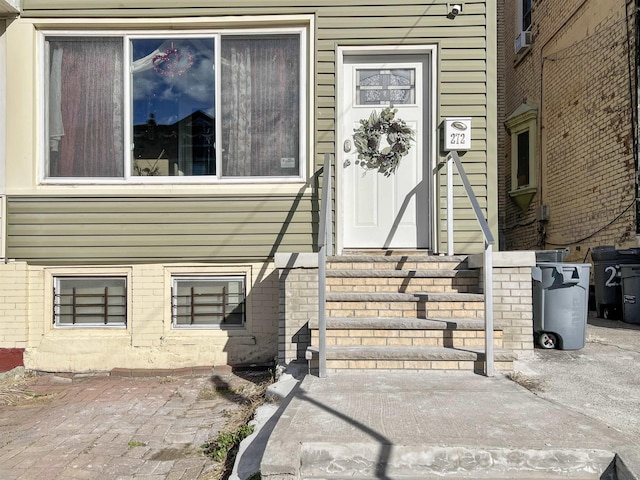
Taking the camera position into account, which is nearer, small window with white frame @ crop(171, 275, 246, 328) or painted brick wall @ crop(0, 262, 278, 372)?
painted brick wall @ crop(0, 262, 278, 372)

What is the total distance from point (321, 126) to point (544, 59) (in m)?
7.43

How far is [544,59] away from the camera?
10477 mm

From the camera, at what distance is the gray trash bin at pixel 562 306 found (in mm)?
4754

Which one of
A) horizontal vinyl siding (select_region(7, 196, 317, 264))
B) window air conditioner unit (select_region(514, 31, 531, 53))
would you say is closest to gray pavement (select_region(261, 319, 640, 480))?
horizontal vinyl siding (select_region(7, 196, 317, 264))

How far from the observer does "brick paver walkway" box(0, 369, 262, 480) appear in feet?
10.2

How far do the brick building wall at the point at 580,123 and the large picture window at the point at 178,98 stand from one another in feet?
17.6

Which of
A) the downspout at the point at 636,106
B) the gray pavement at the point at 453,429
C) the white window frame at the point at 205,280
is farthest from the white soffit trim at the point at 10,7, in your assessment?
the downspout at the point at 636,106

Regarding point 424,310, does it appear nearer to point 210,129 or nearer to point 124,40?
point 210,129

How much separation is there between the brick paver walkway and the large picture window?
2.20 m

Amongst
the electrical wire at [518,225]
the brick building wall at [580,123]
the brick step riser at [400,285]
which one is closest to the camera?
the brick step riser at [400,285]

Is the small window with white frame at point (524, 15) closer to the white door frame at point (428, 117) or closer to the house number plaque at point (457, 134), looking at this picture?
the white door frame at point (428, 117)

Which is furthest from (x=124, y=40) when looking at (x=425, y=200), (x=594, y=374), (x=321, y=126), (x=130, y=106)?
(x=594, y=374)

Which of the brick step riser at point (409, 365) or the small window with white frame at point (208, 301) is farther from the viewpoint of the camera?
the small window with white frame at point (208, 301)

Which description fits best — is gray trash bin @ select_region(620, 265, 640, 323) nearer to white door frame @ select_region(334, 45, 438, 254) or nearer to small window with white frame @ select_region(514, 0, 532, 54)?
white door frame @ select_region(334, 45, 438, 254)
